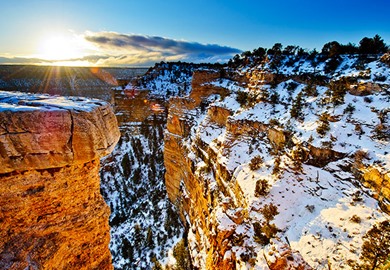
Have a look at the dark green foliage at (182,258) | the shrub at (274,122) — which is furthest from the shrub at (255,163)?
the dark green foliage at (182,258)

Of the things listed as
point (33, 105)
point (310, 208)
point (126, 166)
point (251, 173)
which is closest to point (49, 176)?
point (33, 105)

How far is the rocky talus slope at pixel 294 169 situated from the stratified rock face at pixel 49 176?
7589mm

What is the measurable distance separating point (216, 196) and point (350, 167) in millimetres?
9253

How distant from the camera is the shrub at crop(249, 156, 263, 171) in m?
14.9

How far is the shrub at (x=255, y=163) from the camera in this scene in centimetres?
1494

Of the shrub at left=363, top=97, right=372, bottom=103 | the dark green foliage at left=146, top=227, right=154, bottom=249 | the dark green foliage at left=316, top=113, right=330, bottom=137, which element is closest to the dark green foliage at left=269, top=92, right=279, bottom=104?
the dark green foliage at left=316, top=113, right=330, bottom=137

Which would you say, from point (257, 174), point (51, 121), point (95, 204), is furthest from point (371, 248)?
point (51, 121)

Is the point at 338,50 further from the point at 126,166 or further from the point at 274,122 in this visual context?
the point at 126,166

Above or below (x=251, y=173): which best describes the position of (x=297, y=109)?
above

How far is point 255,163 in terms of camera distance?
1510cm

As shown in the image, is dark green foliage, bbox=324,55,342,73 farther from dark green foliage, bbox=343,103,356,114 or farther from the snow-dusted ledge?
the snow-dusted ledge

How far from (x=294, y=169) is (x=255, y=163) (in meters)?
2.85

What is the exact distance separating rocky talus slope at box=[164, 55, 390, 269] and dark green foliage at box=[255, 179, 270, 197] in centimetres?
5

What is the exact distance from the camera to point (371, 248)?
25.0 feet
